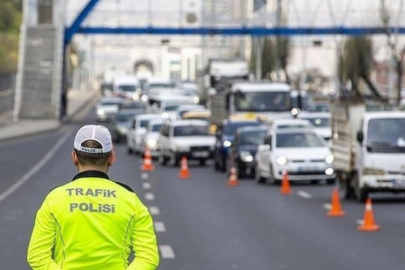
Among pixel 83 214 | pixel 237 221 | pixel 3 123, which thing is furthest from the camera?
pixel 3 123

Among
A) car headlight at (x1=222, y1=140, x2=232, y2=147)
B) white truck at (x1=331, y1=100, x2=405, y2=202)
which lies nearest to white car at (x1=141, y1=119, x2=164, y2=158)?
car headlight at (x1=222, y1=140, x2=232, y2=147)

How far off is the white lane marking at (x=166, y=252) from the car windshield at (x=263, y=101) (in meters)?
33.2

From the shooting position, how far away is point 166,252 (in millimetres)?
18750

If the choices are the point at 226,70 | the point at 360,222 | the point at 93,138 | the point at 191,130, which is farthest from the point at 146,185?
the point at 226,70

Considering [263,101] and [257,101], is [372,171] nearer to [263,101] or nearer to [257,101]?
[257,101]

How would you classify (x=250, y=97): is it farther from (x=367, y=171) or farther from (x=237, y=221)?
(x=237, y=221)

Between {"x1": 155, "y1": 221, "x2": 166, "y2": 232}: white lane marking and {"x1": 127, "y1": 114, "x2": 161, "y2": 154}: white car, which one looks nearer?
{"x1": 155, "y1": 221, "x2": 166, "y2": 232}: white lane marking

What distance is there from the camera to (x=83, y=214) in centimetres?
704

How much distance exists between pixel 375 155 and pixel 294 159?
728 centimetres

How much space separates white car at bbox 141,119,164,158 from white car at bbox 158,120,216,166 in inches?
65.6

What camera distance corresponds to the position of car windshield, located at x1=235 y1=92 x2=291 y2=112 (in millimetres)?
52781

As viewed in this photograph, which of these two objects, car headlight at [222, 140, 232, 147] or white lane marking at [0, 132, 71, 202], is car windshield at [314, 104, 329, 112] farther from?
car headlight at [222, 140, 232, 147]

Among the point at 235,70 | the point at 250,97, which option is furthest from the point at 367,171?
the point at 235,70

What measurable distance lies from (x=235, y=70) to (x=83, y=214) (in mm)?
84101
